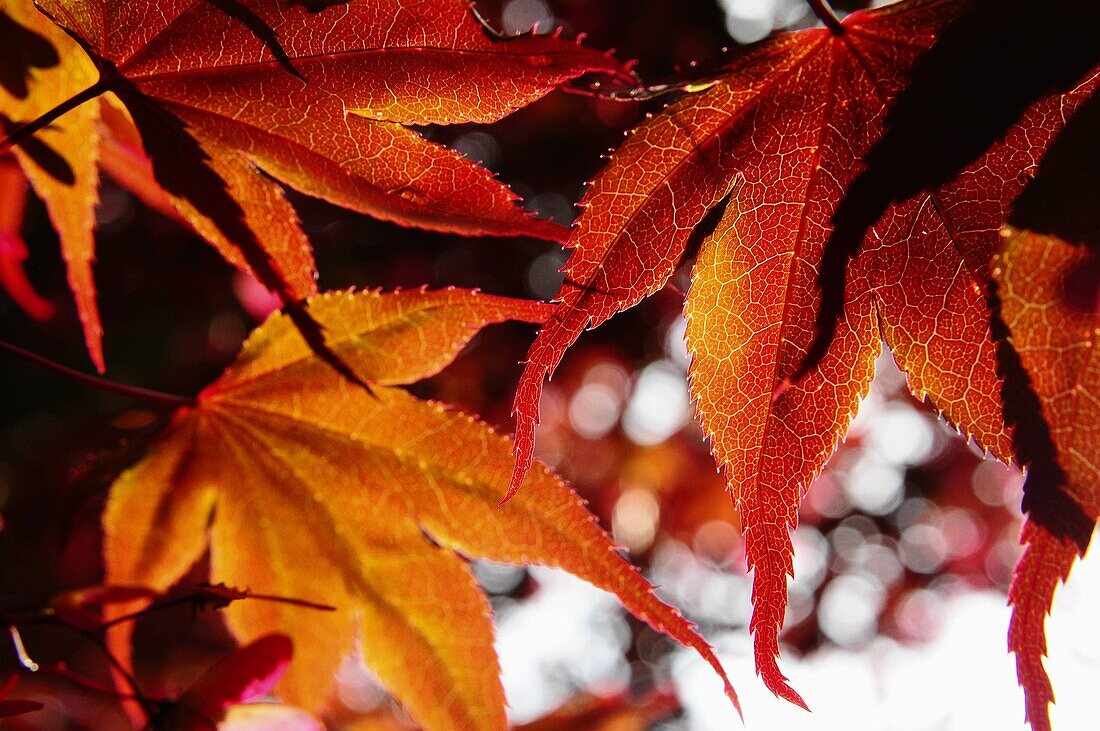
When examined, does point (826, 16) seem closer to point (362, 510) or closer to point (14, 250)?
point (362, 510)

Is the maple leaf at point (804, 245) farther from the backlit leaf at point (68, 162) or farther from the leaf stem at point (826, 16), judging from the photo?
the backlit leaf at point (68, 162)

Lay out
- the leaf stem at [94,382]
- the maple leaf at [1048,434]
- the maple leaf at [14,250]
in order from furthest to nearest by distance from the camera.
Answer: the maple leaf at [14,250] < the leaf stem at [94,382] < the maple leaf at [1048,434]

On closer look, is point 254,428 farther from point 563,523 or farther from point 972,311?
point 972,311

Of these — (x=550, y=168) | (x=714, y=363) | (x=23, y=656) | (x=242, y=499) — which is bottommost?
(x=23, y=656)

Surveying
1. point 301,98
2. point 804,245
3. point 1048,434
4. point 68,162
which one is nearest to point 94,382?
point 68,162

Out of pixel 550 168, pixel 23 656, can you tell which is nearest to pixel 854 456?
pixel 550 168

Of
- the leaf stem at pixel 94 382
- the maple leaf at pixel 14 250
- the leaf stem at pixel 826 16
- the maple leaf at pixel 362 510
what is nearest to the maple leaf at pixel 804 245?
the leaf stem at pixel 826 16
